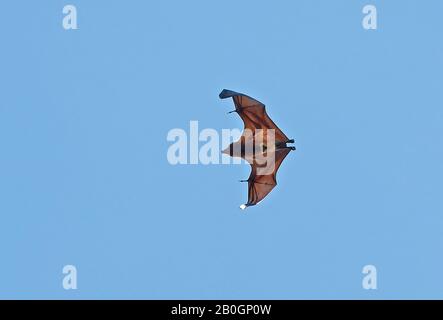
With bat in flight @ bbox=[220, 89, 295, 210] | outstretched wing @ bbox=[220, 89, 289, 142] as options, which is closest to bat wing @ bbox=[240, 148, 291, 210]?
bat in flight @ bbox=[220, 89, 295, 210]

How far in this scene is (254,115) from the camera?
4438 centimetres

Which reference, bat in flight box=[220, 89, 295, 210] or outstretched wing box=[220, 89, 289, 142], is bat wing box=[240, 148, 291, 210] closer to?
bat in flight box=[220, 89, 295, 210]

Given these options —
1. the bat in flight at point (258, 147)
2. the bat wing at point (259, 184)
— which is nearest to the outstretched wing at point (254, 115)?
the bat in flight at point (258, 147)

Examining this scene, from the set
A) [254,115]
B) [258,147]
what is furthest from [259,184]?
[254,115]

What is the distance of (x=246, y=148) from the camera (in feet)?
149

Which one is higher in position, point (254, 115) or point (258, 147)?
point (254, 115)

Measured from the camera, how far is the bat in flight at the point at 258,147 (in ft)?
145

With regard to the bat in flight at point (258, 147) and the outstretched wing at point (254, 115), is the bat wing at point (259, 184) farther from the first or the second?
the outstretched wing at point (254, 115)

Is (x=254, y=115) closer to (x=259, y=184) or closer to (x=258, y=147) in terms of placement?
(x=258, y=147)

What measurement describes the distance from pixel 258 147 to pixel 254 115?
70.2 inches

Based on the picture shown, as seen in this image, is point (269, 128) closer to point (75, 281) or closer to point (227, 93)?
point (227, 93)
